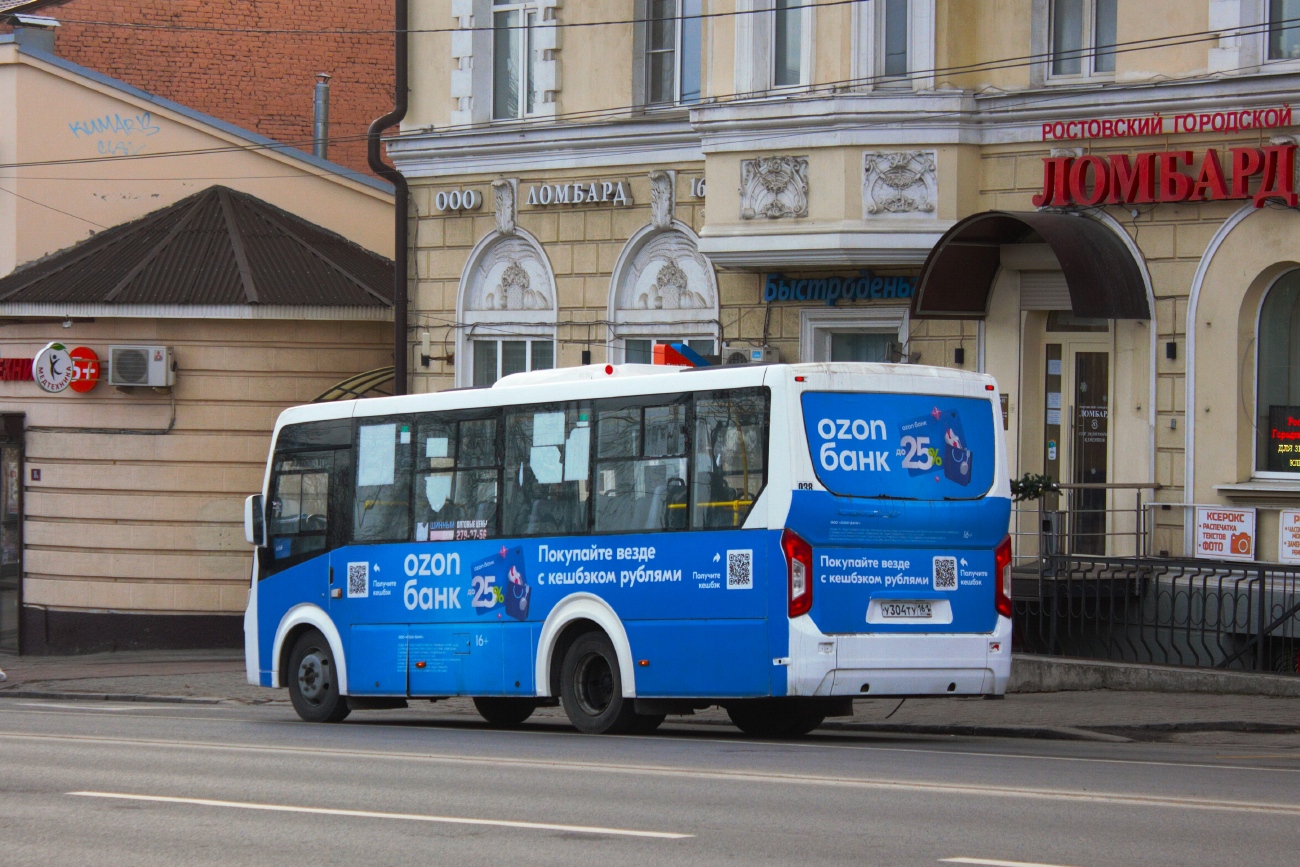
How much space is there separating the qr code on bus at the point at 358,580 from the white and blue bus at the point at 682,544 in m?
0.02

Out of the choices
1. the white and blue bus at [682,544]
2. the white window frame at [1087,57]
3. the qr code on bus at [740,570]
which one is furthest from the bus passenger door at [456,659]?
the white window frame at [1087,57]

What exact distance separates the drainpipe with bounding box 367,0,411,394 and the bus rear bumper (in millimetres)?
12900

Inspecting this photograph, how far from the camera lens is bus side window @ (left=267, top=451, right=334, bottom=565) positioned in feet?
56.3

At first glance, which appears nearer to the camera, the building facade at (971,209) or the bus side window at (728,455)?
the bus side window at (728,455)

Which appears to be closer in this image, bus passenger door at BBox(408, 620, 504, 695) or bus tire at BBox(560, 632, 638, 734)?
bus tire at BBox(560, 632, 638, 734)

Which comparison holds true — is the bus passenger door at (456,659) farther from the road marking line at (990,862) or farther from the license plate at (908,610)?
the road marking line at (990,862)

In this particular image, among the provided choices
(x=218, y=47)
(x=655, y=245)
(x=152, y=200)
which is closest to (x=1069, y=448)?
(x=655, y=245)

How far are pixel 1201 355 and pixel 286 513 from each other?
9.11m

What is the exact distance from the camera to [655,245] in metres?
23.2

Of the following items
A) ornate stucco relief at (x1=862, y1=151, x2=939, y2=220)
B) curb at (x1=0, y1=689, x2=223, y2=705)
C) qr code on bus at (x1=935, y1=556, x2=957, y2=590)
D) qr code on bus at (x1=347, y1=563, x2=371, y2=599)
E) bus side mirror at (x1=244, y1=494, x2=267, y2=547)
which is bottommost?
curb at (x1=0, y1=689, x2=223, y2=705)

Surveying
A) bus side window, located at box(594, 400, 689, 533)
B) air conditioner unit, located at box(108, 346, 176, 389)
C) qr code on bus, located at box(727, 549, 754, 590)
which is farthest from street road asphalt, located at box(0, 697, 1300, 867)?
air conditioner unit, located at box(108, 346, 176, 389)

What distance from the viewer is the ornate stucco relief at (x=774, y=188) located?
20734 millimetres

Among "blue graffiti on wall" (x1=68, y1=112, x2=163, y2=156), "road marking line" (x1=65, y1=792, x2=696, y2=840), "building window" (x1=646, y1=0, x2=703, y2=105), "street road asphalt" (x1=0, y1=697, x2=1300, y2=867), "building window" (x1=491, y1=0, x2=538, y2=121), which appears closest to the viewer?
"street road asphalt" (x1=0, y1=697, x2=1300, y2=867)

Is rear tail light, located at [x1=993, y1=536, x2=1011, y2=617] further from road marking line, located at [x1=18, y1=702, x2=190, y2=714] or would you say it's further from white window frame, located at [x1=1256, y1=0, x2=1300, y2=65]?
road marking line, located at [x1=18, y1=702, x2=190, y2=714]
